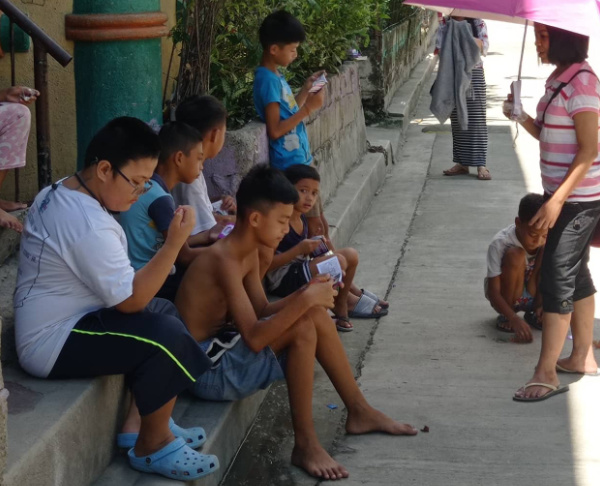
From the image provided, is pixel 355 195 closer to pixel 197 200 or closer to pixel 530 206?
pixel 530 206

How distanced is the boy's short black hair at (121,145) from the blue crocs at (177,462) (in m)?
0.95

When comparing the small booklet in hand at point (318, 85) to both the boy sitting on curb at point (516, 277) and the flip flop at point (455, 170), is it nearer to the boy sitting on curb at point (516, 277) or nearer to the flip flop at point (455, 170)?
the boy sitting on curb at point (516, 277)

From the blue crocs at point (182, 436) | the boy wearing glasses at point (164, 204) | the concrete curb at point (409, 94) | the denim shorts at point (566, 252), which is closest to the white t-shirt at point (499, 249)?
the denim shorts at point (566, 252)

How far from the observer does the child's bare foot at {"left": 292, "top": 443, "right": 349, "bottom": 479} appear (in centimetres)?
377

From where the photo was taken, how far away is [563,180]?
4.38 meters

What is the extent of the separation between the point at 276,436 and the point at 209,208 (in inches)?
43.3

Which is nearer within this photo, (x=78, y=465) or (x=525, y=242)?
(x=78, y=465)

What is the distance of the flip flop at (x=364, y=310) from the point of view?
18.4 ft

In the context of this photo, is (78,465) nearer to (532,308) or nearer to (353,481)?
(353,481)

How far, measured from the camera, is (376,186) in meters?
8.80

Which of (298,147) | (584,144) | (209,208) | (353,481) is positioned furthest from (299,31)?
(353,481)

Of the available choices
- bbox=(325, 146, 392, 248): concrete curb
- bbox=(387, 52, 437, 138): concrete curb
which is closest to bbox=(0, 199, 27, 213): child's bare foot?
bbox=(325, 146, 392, 248): concrete curb

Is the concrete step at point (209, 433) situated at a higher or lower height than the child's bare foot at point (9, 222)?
lower

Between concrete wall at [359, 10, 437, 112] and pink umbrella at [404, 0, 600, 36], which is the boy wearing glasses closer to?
pink umbrella at [404, 0, 600, 36]
